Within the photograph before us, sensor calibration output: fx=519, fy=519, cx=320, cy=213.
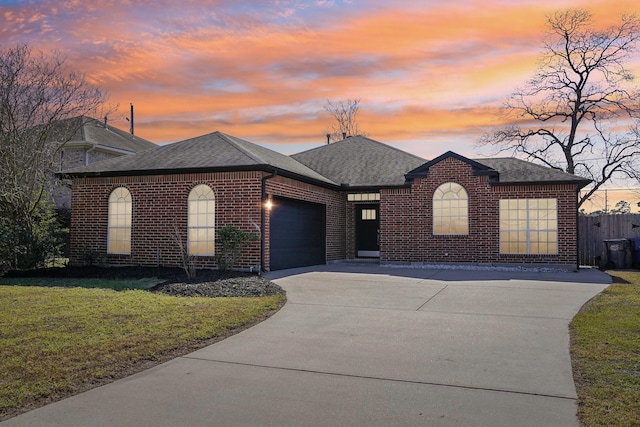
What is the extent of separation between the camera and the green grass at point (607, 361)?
4.30m

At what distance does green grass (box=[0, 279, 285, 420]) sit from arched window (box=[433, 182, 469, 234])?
9.23 meters

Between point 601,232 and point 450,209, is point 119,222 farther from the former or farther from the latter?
point 601,232

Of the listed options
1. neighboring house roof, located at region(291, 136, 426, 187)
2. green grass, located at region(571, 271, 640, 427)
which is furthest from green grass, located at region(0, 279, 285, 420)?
neighboring house roof, located at region(291, 136, 426, 187)

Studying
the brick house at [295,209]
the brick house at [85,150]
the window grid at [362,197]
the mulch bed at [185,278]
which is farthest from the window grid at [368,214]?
the brick house at [85,150]

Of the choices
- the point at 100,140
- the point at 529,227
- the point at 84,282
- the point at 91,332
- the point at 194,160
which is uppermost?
the point at 100,140

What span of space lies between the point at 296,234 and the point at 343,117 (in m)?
29.7

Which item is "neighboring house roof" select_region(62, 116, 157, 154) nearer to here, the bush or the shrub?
the bush

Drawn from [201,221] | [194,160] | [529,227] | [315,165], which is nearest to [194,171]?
[194,160]

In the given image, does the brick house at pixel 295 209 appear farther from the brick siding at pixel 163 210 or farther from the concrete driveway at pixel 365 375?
the concrete driveway at pixel 365 375

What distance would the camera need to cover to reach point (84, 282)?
12477 mm

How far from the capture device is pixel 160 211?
15.6m

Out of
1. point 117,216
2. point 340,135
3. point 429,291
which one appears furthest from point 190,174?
point 340,135

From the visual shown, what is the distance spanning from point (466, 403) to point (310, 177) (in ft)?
42.8

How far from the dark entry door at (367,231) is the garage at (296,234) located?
2.49 metres
